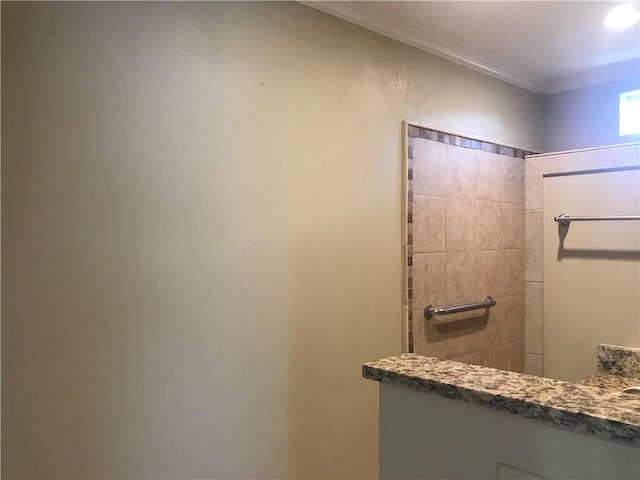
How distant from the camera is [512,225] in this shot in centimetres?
273

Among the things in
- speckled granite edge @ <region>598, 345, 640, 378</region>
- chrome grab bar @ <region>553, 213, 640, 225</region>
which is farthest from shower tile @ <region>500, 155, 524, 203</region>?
speckled granite edge @ <region>598, 345, 640, 378</region>

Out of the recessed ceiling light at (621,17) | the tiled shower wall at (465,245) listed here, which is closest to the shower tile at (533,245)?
the tiled shower wall at (465,245)

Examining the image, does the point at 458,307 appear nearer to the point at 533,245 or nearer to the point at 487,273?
the point at 487,273

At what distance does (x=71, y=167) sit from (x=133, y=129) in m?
0.21

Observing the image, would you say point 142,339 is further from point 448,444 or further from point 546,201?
point 546,201

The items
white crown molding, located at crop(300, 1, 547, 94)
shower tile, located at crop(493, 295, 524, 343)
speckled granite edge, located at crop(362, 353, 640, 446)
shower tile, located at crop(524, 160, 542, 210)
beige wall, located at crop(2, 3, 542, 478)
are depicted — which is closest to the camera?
speckled granite edge, located at crop(362, 353, 640, 446)

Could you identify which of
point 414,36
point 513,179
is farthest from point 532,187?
point 414,36

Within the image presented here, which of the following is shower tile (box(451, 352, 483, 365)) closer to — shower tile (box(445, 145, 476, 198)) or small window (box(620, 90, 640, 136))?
shower tile (box(445, 145, 476, 198))

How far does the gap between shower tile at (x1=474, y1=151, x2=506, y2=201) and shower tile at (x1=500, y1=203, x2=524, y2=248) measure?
0.10 m

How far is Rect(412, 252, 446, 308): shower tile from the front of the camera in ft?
7.19

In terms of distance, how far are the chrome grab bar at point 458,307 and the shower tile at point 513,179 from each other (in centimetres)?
59

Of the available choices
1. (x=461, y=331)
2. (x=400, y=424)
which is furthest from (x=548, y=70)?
(x=400, y=424)

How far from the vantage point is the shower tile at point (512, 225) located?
2667 millimetres

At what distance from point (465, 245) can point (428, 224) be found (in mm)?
312
